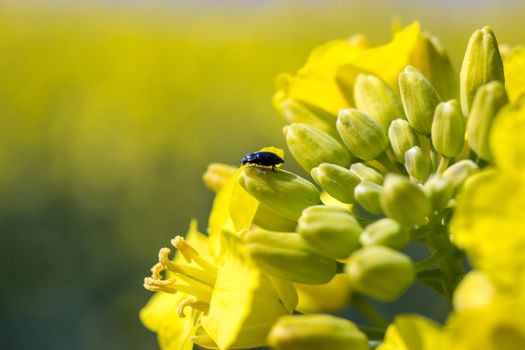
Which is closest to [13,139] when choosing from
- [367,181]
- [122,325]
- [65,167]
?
[65,167]

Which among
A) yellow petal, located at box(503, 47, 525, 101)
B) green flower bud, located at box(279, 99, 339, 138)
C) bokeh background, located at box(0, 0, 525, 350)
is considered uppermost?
yellow petal, located at box(503, 47, 525, 101)

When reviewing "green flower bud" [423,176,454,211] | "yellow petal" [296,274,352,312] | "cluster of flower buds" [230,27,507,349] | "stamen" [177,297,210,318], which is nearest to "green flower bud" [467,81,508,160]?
"cluster of flower buds" [230,27,507,349]

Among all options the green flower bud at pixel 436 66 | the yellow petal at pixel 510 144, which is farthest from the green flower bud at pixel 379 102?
the yellow petal at pixel 510 144

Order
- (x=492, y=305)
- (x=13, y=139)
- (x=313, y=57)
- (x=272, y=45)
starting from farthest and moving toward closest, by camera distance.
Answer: (x=272, y=45) → (x=13, y=139) → (x=313, y=57) → (x=492, y=305)

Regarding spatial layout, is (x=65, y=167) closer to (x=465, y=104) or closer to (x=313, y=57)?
(x=313, y=57)

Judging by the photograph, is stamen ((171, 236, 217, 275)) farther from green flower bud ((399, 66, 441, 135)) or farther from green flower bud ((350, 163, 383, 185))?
green flower bud ((399, 66, 441, 135))

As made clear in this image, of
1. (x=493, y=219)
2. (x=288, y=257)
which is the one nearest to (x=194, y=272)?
(x=288, y=257)
